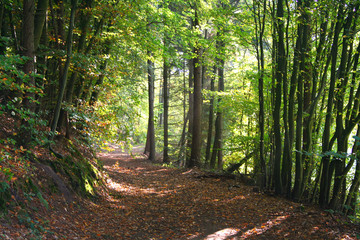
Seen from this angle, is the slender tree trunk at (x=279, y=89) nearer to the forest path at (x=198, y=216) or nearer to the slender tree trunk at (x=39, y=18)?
the forest path at (x=198, y=216)

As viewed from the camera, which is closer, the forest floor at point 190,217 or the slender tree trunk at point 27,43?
the forest floor at point 190,217

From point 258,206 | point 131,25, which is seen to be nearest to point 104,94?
point 131,25

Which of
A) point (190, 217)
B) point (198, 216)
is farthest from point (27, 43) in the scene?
point (198, 216)

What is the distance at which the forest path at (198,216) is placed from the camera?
5.57 metres

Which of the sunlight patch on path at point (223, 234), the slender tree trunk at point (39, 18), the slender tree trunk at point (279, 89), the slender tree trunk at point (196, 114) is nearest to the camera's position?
the sunlight patch on path at point (223, 234)

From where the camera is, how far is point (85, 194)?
6891mm

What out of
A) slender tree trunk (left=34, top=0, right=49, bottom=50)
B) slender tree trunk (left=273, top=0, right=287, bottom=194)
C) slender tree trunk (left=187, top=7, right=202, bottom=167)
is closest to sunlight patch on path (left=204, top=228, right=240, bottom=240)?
slender tree trunk (left=273, top=0, right=287, bottom=194)

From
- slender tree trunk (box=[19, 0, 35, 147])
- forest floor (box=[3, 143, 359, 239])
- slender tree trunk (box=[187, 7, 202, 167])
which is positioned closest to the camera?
forest floor (box=[3, 143, 359, 239])

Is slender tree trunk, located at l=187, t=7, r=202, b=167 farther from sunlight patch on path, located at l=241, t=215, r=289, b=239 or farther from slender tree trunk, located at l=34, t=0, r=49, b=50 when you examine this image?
slender tree trunk, located at l=34, t=0, r=49, b=50

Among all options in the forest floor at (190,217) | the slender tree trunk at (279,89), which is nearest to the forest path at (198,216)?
the forest floor at (190,217)

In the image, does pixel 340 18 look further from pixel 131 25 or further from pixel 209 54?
pixel 209 54

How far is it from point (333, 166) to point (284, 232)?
91.6 inches

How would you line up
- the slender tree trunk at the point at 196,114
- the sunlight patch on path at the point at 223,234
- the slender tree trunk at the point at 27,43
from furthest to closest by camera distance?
1. the slender tree trunk at the point at 196,114
2. the sunlight patch on path at the point at 223,234
3. the slender tree trunk at the point at 27,43

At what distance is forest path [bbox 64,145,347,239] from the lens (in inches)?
219
